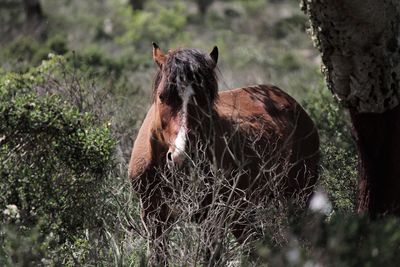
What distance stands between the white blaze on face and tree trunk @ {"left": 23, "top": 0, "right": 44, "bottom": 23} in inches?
772

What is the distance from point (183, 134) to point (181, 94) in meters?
0.42

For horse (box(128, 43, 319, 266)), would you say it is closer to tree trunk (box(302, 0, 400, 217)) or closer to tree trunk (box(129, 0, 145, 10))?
tree trunk (box(302, 0, 400, 217))

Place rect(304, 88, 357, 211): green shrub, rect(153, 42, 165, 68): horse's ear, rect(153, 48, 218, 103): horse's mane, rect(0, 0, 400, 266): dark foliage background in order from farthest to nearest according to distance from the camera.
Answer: rect(304, 88, 357, 211): green shrub, rect(153, 42, 165, 68): horse's ear, rect(153, 48, 218, 103): horse's mane, rect(0, 0, 400, 266): dark foliage background

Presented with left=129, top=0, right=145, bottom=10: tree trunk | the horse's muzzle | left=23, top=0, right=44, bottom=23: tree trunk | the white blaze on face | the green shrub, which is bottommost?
left=129, top=0, right=145, bottom=10: tree trunk

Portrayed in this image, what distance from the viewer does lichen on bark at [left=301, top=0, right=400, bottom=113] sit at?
6094mm

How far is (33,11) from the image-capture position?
85.7 feet

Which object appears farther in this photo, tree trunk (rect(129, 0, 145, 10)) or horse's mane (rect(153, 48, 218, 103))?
tree trunk (rect(129, 0, 145, 10))

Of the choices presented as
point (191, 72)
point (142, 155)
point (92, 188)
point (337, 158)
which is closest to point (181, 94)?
point (191, 72)

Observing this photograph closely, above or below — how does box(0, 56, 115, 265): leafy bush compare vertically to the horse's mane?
below

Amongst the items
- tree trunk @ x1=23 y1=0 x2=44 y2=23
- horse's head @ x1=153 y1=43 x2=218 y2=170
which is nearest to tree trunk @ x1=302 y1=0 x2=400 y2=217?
horse's head @ x1=153 y1=43 x2=218 y2=170

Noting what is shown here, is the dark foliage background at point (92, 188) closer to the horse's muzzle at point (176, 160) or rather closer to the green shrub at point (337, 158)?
the green shrub at point (337, 158)

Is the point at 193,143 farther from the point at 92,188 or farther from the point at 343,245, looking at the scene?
the point at 343,245

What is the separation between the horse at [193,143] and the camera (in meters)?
7.04

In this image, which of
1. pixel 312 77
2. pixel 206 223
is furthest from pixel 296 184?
pixel 312 77
